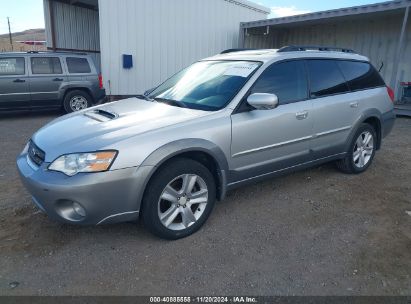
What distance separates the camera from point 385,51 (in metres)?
11.6

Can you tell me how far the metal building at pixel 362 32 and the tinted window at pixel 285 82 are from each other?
6916 millimetres

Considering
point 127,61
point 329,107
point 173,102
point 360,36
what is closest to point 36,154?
point 173,102

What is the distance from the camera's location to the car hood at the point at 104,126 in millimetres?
2832

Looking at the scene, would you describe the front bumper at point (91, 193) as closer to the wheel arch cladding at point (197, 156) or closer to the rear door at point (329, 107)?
the wheel arch cladding at point (197, 156)

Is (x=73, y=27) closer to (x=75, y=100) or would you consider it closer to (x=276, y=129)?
(x=75, y=100)

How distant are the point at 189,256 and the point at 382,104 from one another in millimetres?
3752

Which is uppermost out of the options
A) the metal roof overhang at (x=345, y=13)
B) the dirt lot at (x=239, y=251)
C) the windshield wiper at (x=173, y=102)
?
the metal roof overhang at (x=345, y=13)

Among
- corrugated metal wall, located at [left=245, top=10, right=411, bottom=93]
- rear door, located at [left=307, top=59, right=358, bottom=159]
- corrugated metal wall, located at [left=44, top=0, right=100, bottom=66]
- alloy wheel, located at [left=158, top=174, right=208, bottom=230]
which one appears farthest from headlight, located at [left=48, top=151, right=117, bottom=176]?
corrugated metal wall, located at [left=44, top=0, right=100, bottom=66]

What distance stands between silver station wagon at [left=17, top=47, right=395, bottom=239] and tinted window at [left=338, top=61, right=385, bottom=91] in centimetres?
2

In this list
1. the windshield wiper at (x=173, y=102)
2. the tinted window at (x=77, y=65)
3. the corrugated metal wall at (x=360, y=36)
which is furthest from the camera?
the corrugated metal wall at (x=360, y=36)

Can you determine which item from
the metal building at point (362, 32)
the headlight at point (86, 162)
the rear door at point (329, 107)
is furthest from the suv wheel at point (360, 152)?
the metal building at point (362, 32)

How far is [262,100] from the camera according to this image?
330cm

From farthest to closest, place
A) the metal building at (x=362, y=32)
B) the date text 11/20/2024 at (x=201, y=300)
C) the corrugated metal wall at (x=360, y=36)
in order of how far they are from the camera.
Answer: the corrugated metal wall at (x=360, y=36) → the metal building at (x=362, y=32) → the date text 11/20/2024 at (x=201, y=300)

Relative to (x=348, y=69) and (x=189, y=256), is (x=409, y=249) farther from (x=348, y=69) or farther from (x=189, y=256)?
(x=348, y=69)
